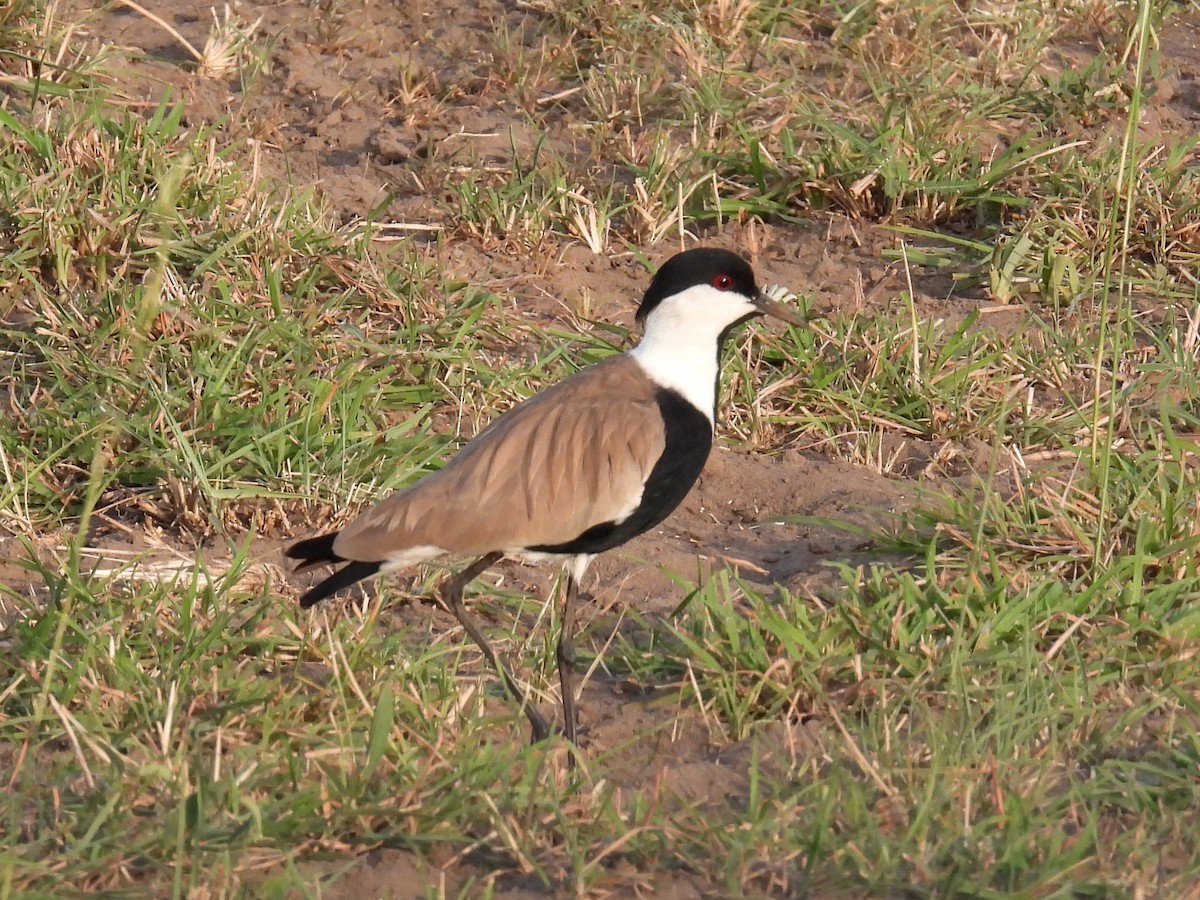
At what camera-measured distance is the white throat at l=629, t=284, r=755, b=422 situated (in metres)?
4.51

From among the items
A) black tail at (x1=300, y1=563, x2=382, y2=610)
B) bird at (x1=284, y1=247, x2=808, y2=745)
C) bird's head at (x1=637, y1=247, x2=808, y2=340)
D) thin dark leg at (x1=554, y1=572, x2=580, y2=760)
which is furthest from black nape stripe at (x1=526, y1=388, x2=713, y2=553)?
black tail at (x1=300, y1=563, x2=382, y2=610)

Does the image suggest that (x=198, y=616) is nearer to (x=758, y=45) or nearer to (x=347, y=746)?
(x=347, y=746)

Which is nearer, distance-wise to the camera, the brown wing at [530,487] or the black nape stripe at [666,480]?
the brown wing at [530,487]

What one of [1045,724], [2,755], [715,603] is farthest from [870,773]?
[2,755]

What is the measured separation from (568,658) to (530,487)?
1.40 feet

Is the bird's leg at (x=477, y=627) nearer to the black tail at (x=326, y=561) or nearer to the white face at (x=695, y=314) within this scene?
the black tail at (x=326, y=561)

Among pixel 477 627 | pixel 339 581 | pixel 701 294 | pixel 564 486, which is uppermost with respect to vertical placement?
pixel 701 294

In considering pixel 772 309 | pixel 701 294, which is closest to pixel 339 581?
pixel 701 294

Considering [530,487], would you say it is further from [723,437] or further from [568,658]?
[723,437]

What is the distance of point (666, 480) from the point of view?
14.0ft

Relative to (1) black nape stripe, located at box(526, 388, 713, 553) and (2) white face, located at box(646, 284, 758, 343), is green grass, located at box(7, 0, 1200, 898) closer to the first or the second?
(1) black nape stripe, located at box(526, 388, 713, 553)

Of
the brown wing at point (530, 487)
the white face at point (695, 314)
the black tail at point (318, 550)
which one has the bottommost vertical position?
the black tail at point (318, 550)

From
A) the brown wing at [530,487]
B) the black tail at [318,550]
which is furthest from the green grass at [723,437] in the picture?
the brown wing at [530,487]

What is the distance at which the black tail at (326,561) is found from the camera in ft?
13.4
